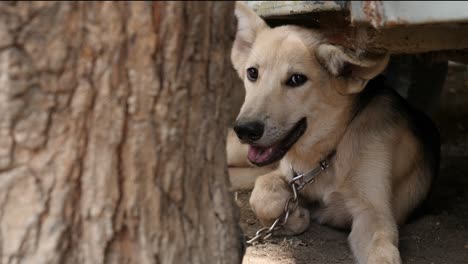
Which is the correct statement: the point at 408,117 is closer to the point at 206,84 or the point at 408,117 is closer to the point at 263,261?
the point at 263,261

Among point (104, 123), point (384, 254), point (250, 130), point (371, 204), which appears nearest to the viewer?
point (104, 123)

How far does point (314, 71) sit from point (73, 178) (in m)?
2.03

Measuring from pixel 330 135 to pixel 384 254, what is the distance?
2.72 feet

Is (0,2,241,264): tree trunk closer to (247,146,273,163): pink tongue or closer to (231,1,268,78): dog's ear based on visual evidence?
(247,146,273,163): pink tongue

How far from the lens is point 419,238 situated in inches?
158

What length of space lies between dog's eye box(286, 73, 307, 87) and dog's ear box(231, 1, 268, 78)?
52 cm

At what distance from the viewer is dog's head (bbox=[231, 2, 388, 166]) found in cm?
372

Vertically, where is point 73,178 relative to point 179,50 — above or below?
below

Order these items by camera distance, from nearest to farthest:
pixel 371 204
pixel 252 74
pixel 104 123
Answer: pixel 104 123 < pixel 371 204 < pixel 252 74

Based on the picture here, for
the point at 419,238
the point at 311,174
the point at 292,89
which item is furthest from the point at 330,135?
the point at 419,238

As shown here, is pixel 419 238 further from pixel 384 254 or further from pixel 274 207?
pixel 274 207

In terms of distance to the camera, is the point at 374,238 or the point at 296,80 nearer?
the point at 374,238

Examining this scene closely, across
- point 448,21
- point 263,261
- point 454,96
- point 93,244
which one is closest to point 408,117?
point 263,261

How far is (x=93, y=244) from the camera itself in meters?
2.19
